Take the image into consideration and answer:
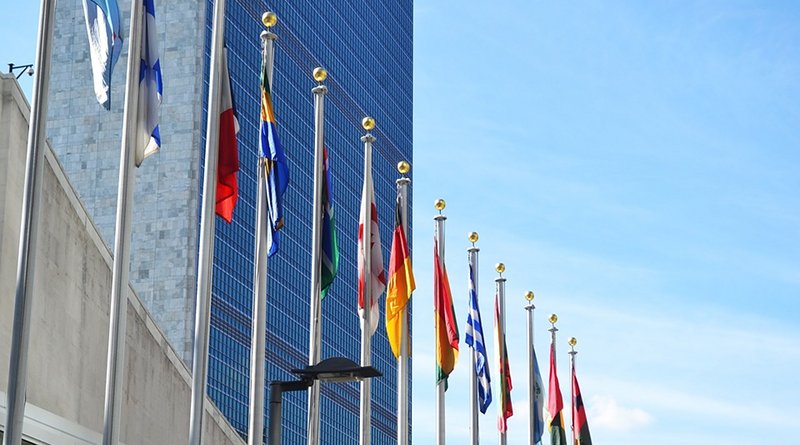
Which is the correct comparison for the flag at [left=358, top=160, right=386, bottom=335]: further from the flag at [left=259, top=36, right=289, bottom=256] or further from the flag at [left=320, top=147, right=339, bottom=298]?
the flag at [left=259, top=36, right=289, bottom=256]

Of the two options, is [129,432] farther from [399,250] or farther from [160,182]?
[160,182]

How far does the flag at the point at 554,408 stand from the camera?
136ft

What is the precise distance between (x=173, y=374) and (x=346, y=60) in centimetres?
11610

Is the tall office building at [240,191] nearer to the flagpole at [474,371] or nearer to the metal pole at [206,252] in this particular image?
Answer: the flagpole at [474,371]

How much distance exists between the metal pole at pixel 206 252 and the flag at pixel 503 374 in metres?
13.5

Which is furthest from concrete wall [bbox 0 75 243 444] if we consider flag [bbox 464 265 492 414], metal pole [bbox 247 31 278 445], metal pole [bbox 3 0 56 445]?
flag [bbox 464 265 492 414]

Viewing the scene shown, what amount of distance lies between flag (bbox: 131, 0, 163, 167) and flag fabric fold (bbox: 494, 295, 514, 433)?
15619 millimetres

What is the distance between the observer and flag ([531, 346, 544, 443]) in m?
40.9

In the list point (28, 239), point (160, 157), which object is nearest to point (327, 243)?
point (28, 239)

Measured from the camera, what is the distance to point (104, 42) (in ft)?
76.8

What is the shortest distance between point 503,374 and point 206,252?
14.4 meters

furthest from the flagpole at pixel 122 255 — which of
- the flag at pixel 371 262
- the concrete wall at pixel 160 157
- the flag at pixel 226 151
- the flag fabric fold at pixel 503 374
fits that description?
the concrete wall at pixel 160 157

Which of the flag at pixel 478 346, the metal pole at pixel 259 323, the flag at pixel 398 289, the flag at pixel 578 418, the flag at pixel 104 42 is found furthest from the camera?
the flag at pixel 578 418

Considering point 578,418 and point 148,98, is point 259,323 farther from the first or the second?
point 578,418
